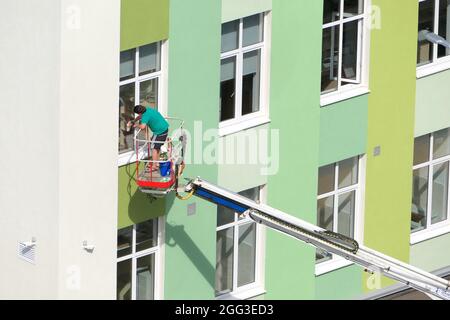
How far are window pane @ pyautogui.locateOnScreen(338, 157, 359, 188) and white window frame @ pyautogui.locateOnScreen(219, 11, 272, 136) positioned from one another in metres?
2.65

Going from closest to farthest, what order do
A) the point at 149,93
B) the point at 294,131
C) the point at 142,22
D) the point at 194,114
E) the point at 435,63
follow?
the point at 142,22 → the point at 149,93 → the point at 194,114 → the point at 294,131 → the point at 435,63

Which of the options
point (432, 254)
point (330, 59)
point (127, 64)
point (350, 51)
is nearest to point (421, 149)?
point (432, 254)

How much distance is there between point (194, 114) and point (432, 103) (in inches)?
247

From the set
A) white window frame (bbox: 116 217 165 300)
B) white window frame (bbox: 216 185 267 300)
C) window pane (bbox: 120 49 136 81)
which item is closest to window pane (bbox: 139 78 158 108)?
window pane (bbox: 120 49 136 81)

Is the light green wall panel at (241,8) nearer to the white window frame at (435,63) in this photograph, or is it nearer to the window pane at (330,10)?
the window pane at (330,10)

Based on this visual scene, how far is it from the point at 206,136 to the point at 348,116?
3.57 m

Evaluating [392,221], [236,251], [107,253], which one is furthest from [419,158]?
[107,253]

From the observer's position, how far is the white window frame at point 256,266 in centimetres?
3278

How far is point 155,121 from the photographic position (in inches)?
1164

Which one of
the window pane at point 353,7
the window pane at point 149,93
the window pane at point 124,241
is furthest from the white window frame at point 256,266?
the window pane at point 353,7

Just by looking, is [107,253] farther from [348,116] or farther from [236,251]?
[348,116]

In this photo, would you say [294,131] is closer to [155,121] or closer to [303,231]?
[303,231]

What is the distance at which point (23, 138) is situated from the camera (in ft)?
96.4

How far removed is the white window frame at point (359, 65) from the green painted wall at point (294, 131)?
24.8 inches
